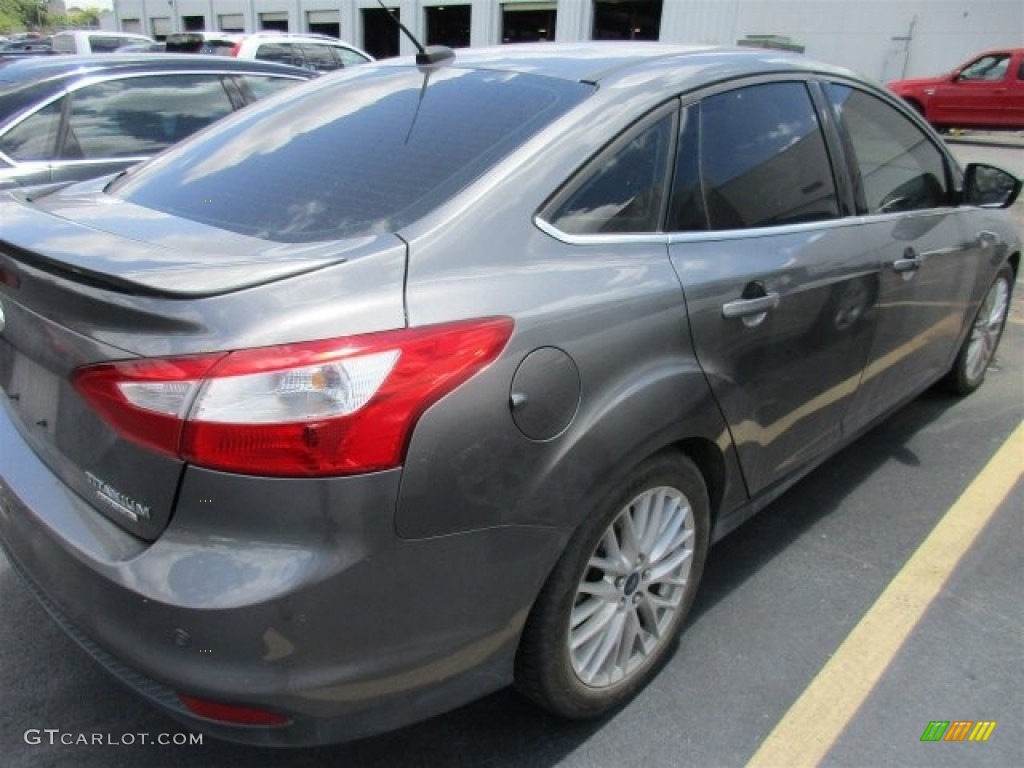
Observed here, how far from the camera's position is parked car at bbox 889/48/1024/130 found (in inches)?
695

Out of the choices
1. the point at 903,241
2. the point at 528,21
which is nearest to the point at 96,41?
the point at 528,21

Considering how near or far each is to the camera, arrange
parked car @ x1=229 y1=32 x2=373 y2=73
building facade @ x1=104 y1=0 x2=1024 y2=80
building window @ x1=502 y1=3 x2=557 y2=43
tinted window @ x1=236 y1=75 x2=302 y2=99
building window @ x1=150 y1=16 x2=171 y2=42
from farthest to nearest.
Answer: building window @ x1=150 y1=16 x2=171 y2=42, building window @ x1=502 y1=3 x2=557 y2=43, building facade @ x1=104 y1=0 x2=1024 y2=80, parked car @ x1=229 y1=32 x2=373 y2=73, tinted window @ x1=236 y1=75 x2=302 y2=99

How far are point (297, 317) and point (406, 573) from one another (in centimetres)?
53

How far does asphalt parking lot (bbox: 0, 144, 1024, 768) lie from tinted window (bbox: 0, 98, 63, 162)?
107 inches

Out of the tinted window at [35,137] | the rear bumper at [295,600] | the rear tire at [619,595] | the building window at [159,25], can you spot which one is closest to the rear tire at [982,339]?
the rear tire at [619,595]

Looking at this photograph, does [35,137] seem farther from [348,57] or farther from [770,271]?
[348,57]

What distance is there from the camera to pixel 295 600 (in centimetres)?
153

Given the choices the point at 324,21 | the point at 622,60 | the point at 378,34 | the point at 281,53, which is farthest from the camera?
the point at 378,34

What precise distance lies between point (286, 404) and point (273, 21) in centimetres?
3986

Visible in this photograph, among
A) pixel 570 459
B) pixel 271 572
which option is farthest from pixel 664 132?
pixel 271 572

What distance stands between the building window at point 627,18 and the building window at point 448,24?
5.21 m

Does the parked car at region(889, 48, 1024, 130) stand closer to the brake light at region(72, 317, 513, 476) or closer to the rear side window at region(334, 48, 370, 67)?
the rear side window at region(334, 48, 370, 67)

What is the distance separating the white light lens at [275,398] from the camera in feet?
4.95

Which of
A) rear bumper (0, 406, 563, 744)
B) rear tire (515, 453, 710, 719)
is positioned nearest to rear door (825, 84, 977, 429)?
rear tire (515, 453, 710, 719)
